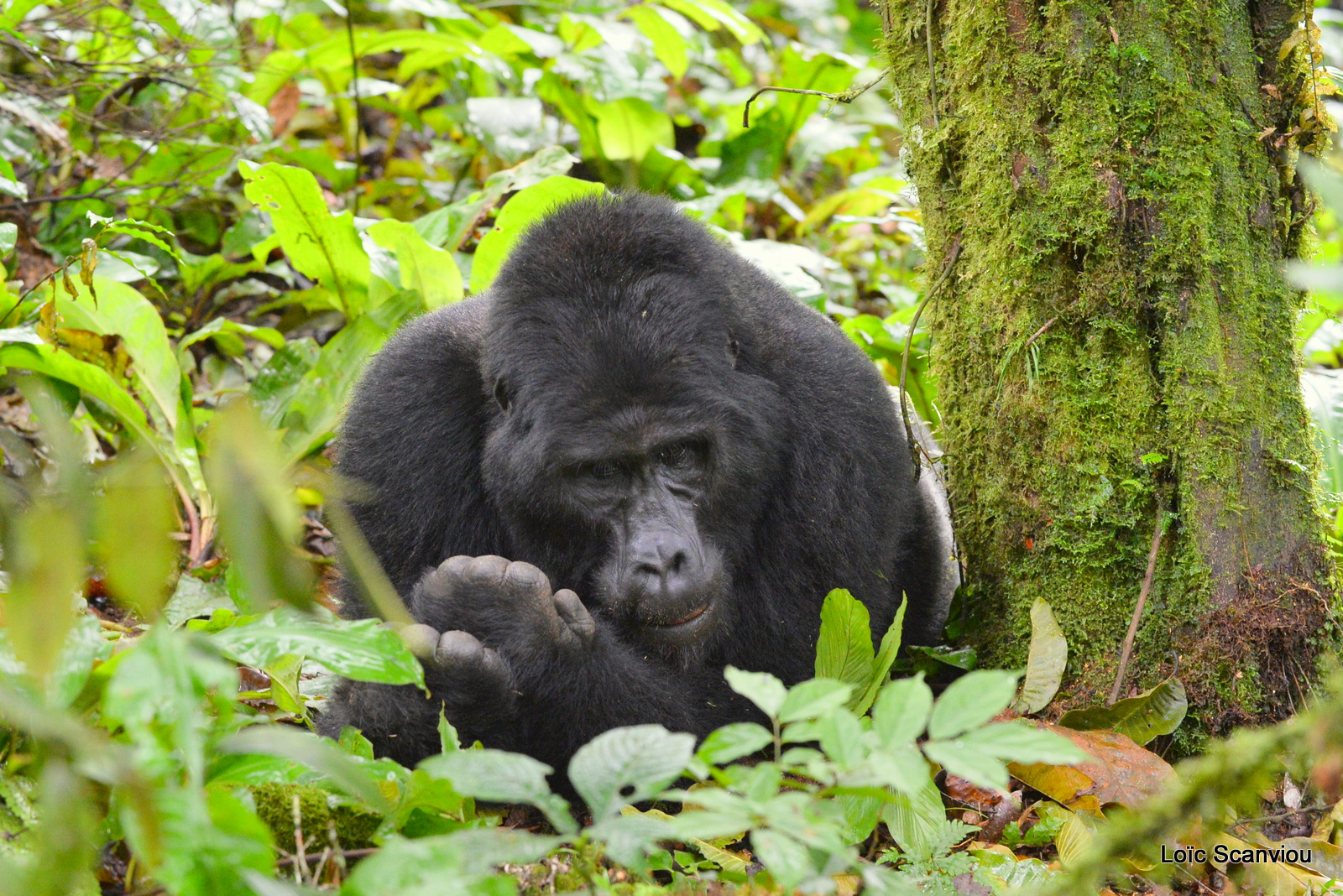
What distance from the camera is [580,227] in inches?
131

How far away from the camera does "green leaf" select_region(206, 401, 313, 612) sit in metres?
1.41

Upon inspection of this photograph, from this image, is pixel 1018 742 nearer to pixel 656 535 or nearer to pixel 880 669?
pixel 880 669

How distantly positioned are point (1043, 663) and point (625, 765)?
1874mm

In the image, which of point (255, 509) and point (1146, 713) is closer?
point (255, 509)

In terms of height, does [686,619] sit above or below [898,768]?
below

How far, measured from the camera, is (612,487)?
3293 millimetres

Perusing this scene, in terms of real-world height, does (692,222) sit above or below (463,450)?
above

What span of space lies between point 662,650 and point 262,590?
1917 mm

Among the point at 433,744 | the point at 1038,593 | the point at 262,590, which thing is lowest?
the point at 433,744

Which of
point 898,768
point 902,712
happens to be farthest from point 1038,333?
point 898,768

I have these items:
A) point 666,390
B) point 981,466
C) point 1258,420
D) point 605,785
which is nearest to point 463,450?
point 666,390

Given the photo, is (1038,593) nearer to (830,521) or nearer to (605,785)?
(830,521)

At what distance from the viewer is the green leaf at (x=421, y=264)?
4609 millimetres

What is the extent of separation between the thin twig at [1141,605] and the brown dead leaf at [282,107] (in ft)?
17.3
